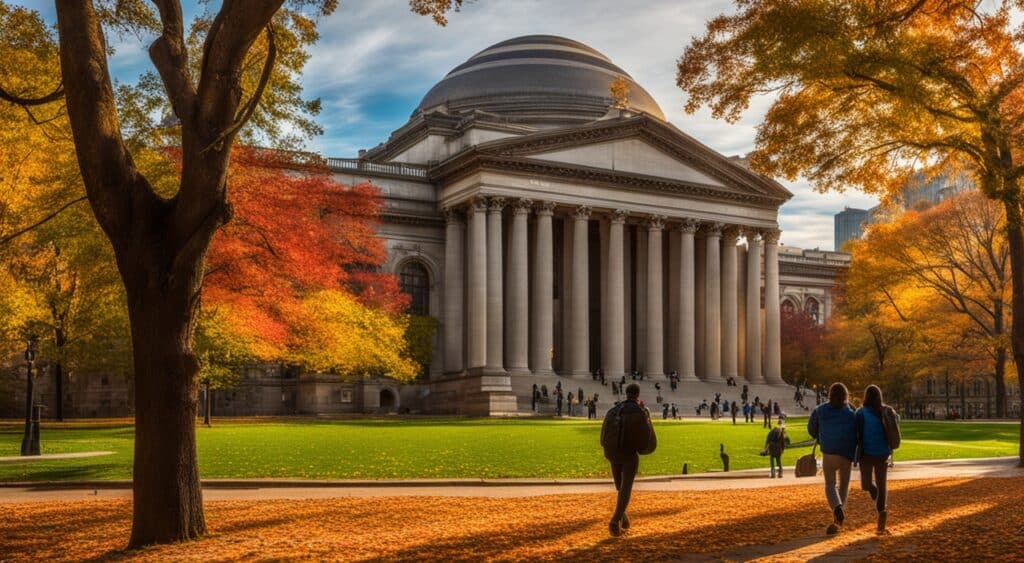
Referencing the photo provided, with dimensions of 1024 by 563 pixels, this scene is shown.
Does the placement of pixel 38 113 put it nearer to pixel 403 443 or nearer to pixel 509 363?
pixel 403 443

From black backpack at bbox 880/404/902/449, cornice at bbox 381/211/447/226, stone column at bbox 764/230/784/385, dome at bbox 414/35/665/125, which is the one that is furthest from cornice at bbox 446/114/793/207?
black backpack at bbox 880/404/902/449

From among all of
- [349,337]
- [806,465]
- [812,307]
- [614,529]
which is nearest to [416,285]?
[349,337]

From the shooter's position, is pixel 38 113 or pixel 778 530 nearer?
pixel 778 530

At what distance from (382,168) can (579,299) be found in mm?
16667

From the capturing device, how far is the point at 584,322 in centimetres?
7206

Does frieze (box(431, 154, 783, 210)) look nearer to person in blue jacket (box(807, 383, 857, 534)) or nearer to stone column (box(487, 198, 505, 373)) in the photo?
stone column (box(487, 198, 505, 373))

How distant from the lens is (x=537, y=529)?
47.6 feet

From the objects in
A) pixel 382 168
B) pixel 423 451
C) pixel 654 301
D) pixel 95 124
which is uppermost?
pixel 382 168

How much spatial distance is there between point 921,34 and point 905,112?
5.71ft

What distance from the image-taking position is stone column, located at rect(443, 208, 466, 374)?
72.9 meters

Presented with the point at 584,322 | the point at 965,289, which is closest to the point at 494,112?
the point at 584,322

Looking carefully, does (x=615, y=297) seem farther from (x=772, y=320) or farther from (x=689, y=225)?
(x=772, y=320)

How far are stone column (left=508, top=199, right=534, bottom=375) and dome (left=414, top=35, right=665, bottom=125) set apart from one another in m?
16.9

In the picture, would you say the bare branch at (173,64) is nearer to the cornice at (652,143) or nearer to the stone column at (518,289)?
the cornice at (652,143)
